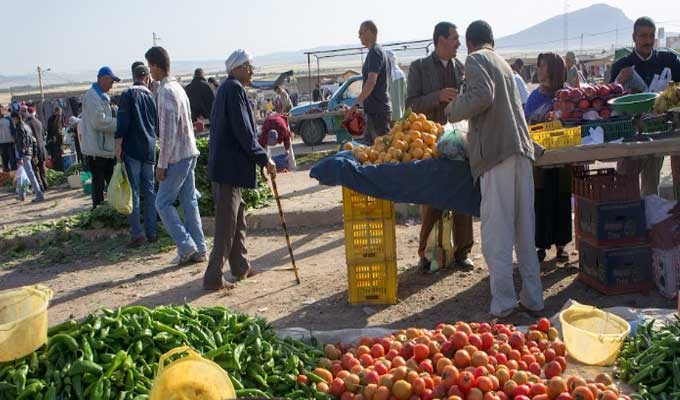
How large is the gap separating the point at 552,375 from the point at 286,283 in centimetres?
371

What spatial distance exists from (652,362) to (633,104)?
103 inches

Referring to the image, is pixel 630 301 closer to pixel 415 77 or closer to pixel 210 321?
pixel 415 77

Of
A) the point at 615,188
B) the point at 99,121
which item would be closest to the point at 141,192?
the point at 99,121

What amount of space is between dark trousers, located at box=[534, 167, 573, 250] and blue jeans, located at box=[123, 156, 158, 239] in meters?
5.01

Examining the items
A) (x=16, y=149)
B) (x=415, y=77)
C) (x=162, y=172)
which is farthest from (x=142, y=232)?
(x=16, y=149)

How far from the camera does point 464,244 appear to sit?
730 cm

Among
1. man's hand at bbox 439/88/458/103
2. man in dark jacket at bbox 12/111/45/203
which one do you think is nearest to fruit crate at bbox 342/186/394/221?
man's hand at bbox 439/88/458/103

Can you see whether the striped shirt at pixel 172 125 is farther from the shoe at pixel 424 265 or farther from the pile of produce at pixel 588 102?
the pile of produce at pixel 588 102

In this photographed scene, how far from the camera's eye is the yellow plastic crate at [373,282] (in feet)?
21.0

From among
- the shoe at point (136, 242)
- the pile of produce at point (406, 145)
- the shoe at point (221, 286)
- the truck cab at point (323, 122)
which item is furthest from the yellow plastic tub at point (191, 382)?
the truck cab at point (323, 122)

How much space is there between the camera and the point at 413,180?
6062mm

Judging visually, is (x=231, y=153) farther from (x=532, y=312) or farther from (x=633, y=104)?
(x=633, y=104)

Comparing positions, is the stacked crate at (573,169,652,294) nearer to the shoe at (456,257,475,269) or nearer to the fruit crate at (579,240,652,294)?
the fruit crate at (579,240,652,294)

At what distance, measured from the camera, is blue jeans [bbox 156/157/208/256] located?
791 centimetres
